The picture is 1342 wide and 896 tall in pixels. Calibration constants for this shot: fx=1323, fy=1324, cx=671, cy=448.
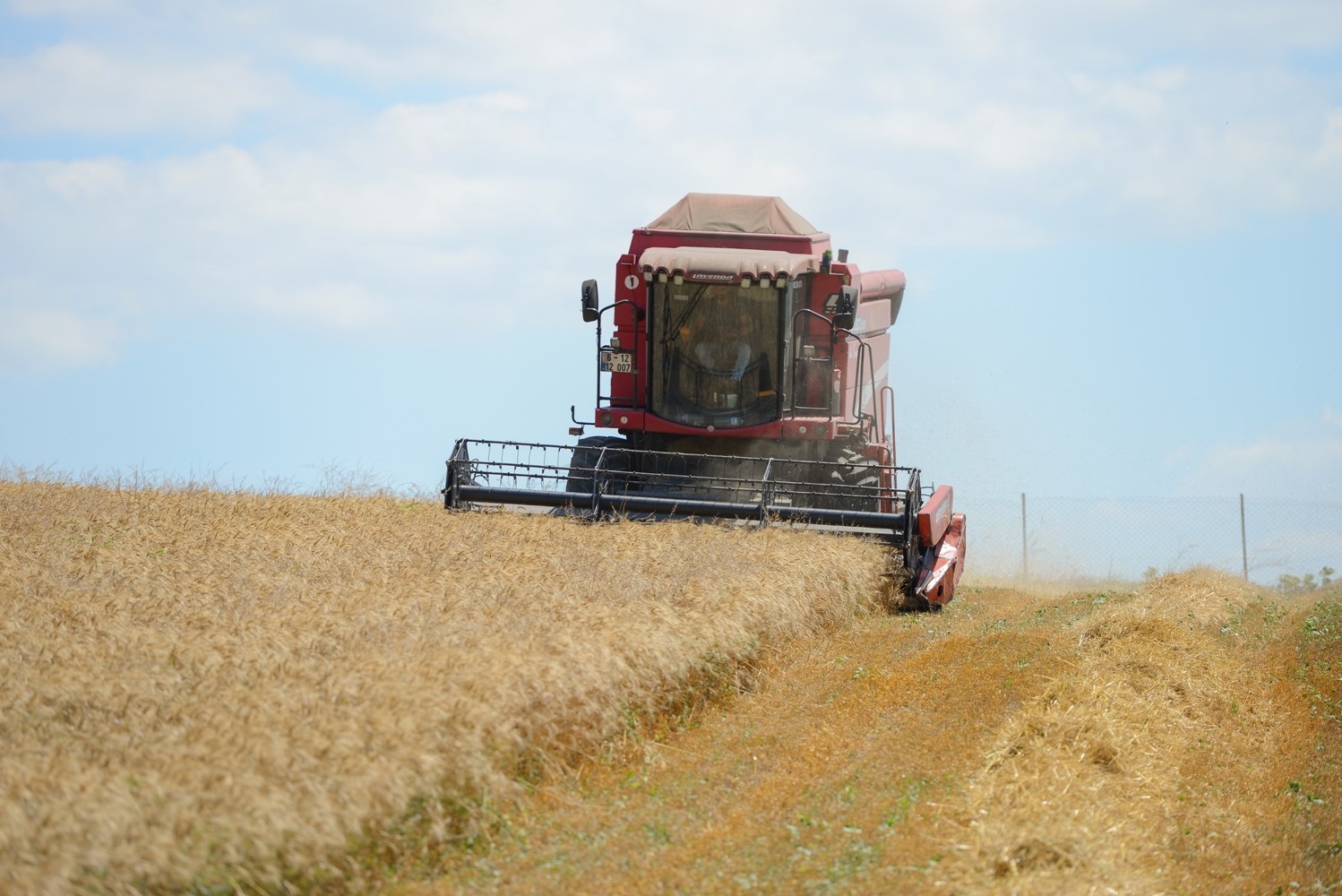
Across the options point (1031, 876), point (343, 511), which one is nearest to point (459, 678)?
point (1031, 876)

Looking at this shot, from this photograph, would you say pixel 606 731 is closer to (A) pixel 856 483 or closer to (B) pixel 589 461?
(A) pixel 856 483

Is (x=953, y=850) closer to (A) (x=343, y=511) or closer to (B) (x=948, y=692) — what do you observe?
(B) (x=948, y=692)

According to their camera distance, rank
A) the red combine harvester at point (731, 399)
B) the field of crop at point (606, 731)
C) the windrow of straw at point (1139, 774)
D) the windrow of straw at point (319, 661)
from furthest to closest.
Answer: the red combine harvester at point (731, 399)
the windrow of straw at point (1139, 774)
the field of crop at point (606, 731)
the windrow of straw at point (319, 661)

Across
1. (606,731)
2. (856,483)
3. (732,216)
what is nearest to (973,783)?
(606,731)

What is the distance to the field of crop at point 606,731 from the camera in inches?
176

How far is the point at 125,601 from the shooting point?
7234mm

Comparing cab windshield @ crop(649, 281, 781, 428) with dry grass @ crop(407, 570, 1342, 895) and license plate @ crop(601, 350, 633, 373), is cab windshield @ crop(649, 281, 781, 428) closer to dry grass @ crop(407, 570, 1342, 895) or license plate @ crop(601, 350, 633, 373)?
license plate @ crop(601, 350, 633, 373)

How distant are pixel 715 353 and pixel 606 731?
22.4 feet

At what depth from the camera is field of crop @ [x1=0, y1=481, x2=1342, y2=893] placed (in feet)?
14.6

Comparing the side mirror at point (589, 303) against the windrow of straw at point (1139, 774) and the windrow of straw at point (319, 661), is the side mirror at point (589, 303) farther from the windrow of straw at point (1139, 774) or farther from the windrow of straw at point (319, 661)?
the windrow of straw at point (1139, 774)

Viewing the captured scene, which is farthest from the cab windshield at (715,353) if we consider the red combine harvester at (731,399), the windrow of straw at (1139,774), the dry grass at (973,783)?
the windrow of straw at (1139,774)

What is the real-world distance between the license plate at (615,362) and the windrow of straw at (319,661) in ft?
6.57

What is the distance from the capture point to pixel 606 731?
20.1 ft

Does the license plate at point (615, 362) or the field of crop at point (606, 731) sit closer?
the field of crop at point (606, 731)
